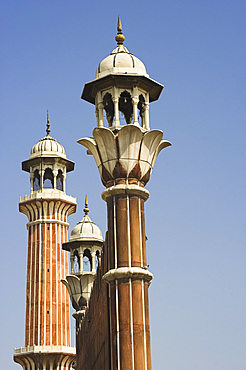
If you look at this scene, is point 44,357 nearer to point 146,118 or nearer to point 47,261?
point 47,261

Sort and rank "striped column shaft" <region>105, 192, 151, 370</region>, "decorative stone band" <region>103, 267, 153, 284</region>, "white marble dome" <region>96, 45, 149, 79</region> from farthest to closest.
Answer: "white marble dome" <region>96, 45, 149, 79</region>, "decorative stone band" <region>103, 267, 153, 284</region>, "striped column shaft" <region>105, 192, 151, 370</region>

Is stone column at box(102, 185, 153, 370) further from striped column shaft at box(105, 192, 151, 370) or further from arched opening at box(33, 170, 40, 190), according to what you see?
arched opening at box(33, 170, 40, 190)

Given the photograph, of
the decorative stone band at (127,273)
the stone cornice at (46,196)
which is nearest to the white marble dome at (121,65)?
the decorative stone band at (127,273)

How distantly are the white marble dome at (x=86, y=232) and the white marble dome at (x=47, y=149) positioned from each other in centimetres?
2425

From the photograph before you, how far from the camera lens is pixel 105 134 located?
21.8 meters

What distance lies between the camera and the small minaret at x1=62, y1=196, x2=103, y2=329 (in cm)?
3916

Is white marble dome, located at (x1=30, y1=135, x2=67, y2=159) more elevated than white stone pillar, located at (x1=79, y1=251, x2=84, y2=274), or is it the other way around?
white marble dome, located at (x1=30, y1=135, x2=67, y2=159)

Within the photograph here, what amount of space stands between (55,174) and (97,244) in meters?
25.6

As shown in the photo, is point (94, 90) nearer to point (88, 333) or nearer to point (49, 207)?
point (88, 333)

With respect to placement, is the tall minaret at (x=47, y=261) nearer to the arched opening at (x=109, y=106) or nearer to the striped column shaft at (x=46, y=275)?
the striped column shaft at (x=46, y=275)

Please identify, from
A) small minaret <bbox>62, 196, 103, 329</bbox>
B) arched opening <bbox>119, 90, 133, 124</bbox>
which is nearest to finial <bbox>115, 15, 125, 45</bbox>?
arched opening <bbox>119, 90, 133, 124</bbox>

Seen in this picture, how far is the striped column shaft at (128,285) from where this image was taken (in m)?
19.7

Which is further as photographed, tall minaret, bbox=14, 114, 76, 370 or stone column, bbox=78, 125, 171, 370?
tall minaret, bbox=14, 114, 76, 370

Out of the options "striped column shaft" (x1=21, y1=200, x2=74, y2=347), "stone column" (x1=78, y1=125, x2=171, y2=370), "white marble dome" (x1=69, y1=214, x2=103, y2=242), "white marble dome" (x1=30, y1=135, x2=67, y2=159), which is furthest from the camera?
"white marble dome" (x1=30, y1=135, x2=67, y2=159)
